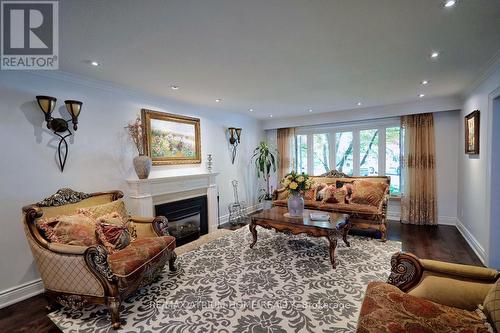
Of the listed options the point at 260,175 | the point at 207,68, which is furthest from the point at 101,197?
the point at 260,175

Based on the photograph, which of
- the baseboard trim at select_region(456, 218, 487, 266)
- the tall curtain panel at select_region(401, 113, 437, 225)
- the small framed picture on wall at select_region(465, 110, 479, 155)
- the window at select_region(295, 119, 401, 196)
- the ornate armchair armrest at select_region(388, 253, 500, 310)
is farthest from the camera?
the window at select_region(295, 119, 401, 196)

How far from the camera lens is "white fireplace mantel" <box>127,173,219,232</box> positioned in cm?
344

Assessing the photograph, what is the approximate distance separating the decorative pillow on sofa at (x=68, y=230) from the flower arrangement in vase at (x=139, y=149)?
1.21 m

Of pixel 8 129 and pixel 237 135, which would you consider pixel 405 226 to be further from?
pixel 8 129

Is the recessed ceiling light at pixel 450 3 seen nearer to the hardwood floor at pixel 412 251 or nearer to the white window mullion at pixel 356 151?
the hardwood floor at pixel 412 251

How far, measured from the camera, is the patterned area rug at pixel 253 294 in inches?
78.5

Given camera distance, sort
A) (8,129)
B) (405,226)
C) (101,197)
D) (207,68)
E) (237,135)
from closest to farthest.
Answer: (8,129)
(207,68)
(101,197)
(405,226)
(237,135)

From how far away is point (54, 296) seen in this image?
219cm

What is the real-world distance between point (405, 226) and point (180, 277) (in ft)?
14.1

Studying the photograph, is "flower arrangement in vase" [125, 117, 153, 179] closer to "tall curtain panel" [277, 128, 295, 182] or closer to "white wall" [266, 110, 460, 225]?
"tall curtain panel" [277, 128, 295, 182]

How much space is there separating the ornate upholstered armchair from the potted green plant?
398cm

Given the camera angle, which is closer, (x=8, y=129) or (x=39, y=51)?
(x=39, y=51)

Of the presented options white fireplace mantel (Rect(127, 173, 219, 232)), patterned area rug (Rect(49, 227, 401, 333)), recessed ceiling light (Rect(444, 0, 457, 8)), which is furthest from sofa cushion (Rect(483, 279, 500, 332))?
white fireplace mantel (Rect(127, 173, 219, 232))

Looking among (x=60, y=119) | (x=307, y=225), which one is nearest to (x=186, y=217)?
(x=307, y=225)
